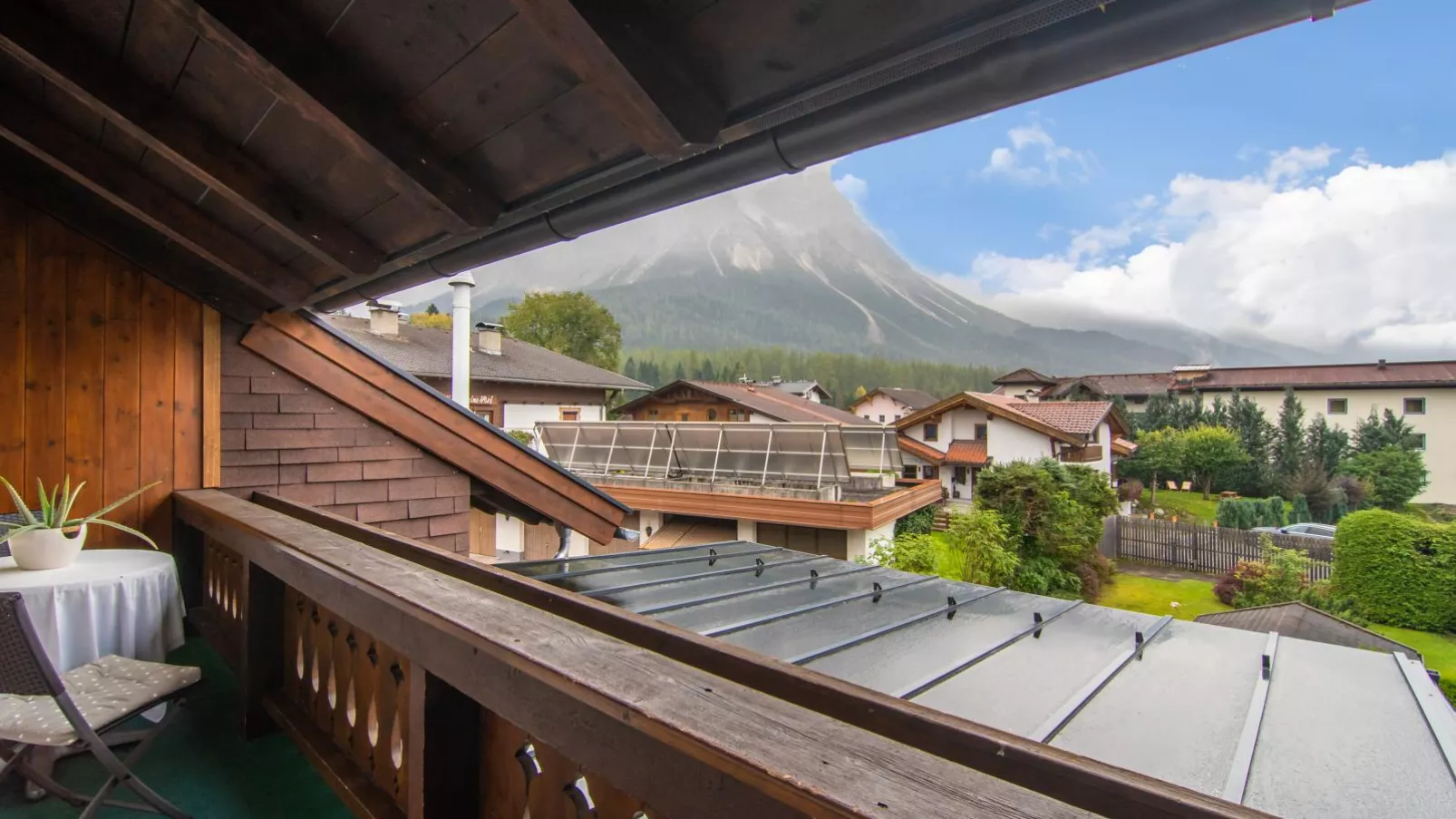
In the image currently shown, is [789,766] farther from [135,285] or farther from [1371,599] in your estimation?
[1371,599]

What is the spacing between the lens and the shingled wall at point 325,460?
333cm

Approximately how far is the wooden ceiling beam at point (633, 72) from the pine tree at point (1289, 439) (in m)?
27.8

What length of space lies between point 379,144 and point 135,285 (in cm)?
242

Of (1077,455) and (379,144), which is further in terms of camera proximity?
(1077,455)

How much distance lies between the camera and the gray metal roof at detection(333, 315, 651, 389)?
47.6 feet

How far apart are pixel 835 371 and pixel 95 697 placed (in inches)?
2457

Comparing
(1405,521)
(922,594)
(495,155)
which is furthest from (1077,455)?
(495,155)

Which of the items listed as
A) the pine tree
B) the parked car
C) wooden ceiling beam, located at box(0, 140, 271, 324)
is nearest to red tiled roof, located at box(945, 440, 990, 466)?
the parked car

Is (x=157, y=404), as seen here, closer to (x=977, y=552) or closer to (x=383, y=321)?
(x=977, y=552)

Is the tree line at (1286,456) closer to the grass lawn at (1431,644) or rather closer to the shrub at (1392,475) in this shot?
the shrub at (1392,475)

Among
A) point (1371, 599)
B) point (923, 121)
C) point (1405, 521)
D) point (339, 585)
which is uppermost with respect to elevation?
point (923, 121)

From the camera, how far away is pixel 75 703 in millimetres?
1716

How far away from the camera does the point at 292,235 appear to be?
7.22ft

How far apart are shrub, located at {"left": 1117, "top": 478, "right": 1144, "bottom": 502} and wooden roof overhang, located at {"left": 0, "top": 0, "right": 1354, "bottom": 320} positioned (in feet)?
76.3
